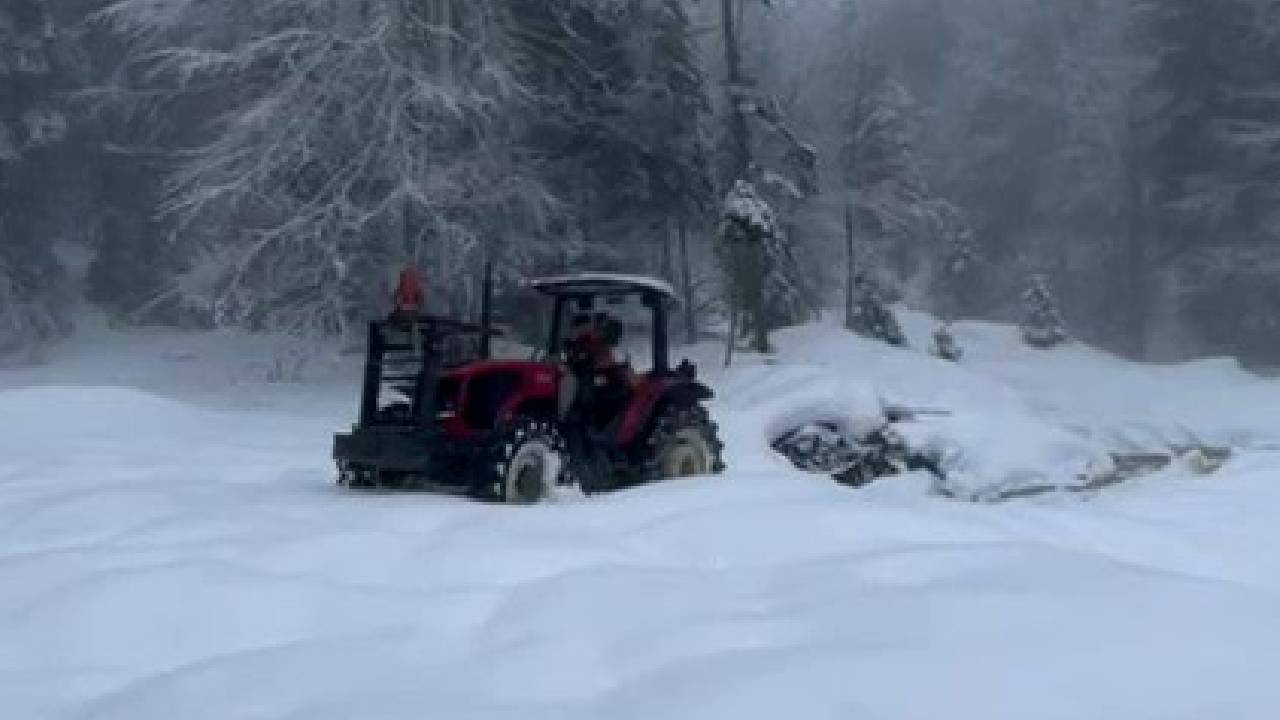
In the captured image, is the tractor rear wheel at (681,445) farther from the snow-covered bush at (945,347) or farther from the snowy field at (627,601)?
the snow-covered bush at (945,347)

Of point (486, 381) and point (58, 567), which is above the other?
point (486, 381)

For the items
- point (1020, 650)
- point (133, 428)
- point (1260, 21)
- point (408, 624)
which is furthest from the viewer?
point (1260, 21)

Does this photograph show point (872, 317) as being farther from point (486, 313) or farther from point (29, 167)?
point (486, 313)

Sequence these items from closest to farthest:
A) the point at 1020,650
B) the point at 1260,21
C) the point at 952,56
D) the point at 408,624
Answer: the point at 1020,650 < the point at 408,624 < the point at 1260,21 < the point at 952,56

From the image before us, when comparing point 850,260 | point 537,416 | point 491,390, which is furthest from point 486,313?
point 850,260

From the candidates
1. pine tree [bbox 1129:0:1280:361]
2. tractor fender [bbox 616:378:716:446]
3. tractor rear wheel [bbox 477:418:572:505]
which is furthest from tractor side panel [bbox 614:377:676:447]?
pine tree [bbox 1129:0:1280:361]

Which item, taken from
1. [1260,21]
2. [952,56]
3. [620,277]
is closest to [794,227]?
[1260,21]

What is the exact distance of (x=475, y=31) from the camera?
25.3 meters

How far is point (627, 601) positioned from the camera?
6504 mm

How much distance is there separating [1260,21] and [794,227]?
48.7 feet

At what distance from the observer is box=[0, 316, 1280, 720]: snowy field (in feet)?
16.0

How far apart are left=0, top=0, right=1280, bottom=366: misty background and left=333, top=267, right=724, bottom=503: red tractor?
4677mm

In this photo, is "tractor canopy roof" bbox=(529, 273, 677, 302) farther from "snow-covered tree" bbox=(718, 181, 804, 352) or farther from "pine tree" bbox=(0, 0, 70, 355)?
"pine tree" bbox=(0, 0, 70, 355)

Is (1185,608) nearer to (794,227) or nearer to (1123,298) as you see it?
(794,227)
